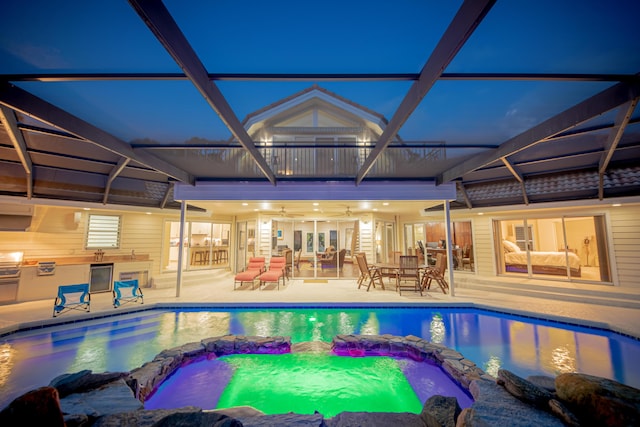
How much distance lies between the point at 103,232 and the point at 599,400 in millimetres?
12070

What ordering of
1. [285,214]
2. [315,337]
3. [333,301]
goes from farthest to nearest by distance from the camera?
[285,214]
[333,301]
[315,337]

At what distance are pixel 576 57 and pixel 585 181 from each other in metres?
6.02

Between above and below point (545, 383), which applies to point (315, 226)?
above

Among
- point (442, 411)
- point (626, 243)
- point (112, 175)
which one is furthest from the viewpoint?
point (626, 243)

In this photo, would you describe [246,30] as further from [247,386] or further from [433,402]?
[247,386]

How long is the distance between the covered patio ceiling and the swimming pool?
357 cm

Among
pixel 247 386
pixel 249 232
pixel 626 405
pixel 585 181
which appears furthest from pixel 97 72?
pixel 585 181

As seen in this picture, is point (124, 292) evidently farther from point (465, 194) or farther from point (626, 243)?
point (626, 243)

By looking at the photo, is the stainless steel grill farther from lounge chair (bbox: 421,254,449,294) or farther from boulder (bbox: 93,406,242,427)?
lounge chair (bbox: 421,254,449,294)

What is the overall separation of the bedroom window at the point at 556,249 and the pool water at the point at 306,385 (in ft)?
25.3

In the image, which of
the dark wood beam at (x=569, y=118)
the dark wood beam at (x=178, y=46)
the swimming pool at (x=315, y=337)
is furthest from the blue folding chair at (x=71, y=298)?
the dark wood beam at (x=569, y=118)

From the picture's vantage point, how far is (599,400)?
189cm

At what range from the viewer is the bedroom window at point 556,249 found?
7.69 metres

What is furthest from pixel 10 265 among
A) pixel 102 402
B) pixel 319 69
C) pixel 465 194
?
pixel 465 194
